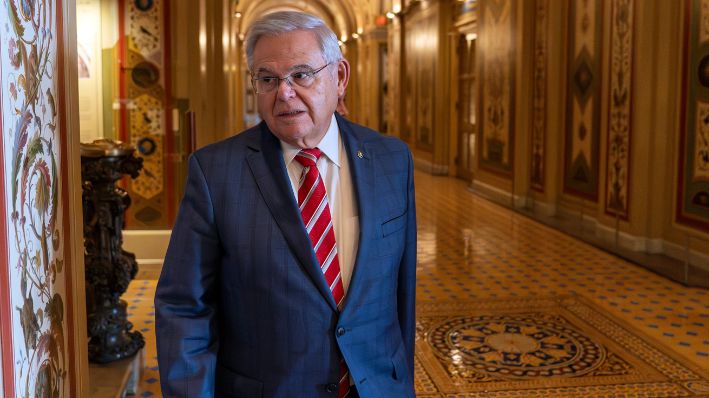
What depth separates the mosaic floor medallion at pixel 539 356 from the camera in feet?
12.2

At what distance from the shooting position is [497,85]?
1033cm

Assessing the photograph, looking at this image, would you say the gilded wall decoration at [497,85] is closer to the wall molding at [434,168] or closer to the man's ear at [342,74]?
the wall molding at [434,168]

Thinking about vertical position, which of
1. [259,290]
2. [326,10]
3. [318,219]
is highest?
[326,10]

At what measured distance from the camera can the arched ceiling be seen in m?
21.1

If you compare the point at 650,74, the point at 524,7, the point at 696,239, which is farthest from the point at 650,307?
the point at 524,7

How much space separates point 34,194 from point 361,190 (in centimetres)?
67

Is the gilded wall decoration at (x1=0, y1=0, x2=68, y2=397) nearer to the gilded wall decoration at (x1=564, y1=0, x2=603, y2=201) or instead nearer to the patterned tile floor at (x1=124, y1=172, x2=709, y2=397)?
the patterned tile floor at (x1=124, y1=172, x2=709, y2=397)

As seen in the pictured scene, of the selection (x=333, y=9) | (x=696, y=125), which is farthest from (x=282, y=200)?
(x=333, y=9)

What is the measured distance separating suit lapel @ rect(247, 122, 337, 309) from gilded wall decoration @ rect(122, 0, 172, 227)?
4535mm

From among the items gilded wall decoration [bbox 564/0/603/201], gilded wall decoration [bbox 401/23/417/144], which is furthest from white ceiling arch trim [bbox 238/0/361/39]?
gilded wall decoration [bbox 564/0/603/201]

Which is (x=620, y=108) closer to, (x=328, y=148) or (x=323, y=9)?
(x=328, y=148)

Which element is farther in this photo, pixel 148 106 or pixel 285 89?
pixel 148 106

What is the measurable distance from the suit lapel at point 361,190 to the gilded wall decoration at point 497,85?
8349mm

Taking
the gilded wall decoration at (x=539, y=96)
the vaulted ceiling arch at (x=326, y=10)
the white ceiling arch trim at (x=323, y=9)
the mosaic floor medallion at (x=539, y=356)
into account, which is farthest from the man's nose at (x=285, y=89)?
the white ceiling arch trim at (x=323, y=9)
